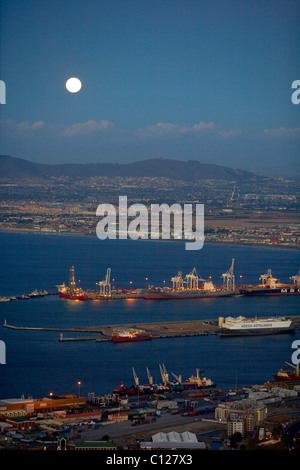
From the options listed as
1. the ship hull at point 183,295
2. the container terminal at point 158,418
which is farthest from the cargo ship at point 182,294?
the container terminal at point 158,418

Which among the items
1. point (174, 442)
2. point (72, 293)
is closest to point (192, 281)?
point (72, 293)

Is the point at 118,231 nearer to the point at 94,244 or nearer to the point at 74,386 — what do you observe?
the point at 94,244

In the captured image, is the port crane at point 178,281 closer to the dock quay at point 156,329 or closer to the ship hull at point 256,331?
the dock quay at point 156,329

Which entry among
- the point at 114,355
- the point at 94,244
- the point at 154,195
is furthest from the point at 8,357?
the point at 154,195

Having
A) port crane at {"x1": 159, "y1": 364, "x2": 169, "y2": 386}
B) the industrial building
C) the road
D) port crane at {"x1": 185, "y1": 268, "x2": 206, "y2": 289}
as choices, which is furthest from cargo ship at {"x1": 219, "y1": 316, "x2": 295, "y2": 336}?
the industrial building

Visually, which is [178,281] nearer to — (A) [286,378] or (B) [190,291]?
(B) [190,291]

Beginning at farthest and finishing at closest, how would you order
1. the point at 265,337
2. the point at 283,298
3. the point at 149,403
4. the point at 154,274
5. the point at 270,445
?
the point at 154,274, the point at 283,298, the point at 265,337, the point at 149,403, the point at 270,445
